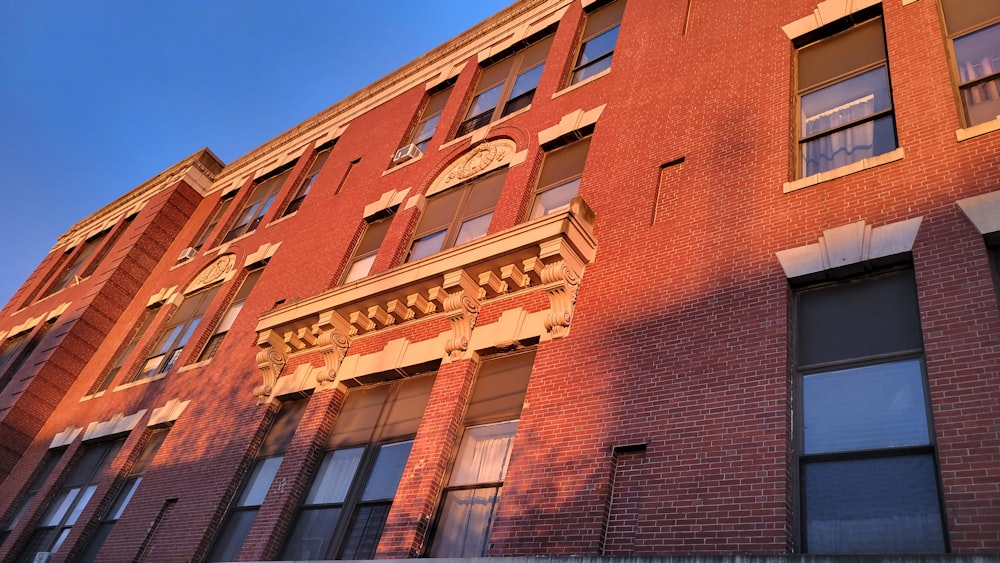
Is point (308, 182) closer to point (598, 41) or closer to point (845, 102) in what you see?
point (598, 41)

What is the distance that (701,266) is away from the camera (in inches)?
347

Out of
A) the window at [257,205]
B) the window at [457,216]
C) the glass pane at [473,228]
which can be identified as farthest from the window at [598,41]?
the window at [257,205]

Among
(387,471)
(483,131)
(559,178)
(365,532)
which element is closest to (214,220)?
(483,131)

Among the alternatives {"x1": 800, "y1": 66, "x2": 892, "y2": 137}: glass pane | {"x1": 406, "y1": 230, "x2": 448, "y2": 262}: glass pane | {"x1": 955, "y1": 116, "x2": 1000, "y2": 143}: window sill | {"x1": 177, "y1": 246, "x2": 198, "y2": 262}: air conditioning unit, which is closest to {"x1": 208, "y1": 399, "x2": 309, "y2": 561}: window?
{"x1": 406, "y1": 230, "x2": 448, "y2": 262}: glass pane

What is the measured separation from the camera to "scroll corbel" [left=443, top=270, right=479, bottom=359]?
1061 cm

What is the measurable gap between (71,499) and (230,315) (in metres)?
5.03

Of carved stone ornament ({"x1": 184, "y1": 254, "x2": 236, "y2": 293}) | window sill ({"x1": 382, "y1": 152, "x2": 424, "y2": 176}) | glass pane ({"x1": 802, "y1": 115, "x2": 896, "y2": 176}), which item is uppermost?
window sill ({"x1": 382, "y1": 152, "x2": 424, "y2": 176})

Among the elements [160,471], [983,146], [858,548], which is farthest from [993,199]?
[160,471]

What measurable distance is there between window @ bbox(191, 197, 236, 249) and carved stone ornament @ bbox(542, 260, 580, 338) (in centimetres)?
1546

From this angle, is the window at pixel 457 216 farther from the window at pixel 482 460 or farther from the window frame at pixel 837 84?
the window frame at pixel 837 84

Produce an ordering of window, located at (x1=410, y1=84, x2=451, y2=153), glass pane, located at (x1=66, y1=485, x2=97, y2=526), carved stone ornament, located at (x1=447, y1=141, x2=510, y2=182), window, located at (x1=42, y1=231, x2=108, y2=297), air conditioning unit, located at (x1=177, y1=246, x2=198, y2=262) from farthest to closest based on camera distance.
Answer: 1. window, located at (x1=42, y1=231, x2=108, y2=297)
2. air conditioning unit, located at (x1=177, y1=246, x2=198, y2=262)
3. window, located at (x1=410, y1=84, x2=451, y2=153)
4. glass pane, located at (x1=66, y1=485, x2=97, y2=526)
5. carved stone ornament, located at (x1=447, y1=141, x2=510, y2=182)

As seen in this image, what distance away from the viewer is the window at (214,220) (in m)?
22.6

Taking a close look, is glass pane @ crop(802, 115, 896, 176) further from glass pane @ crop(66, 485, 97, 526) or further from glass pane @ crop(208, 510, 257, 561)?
glass pane @ crop(66, 485, 97, 526)

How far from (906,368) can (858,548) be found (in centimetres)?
174
